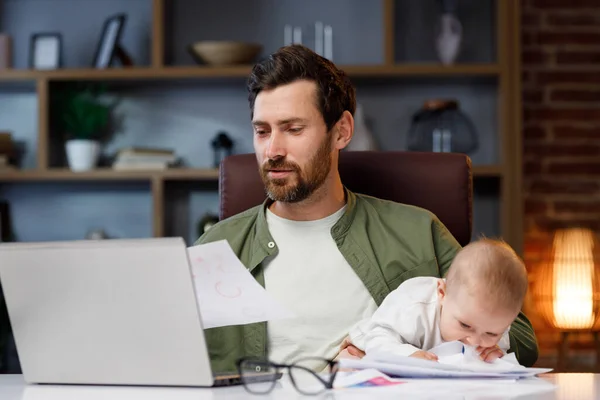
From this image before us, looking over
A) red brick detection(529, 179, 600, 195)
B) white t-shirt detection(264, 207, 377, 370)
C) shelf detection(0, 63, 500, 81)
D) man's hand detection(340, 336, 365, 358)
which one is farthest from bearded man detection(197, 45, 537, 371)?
red brick detection(529, 179, 600, 195)

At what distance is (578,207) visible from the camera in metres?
3.48

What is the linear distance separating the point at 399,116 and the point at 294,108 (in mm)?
1651

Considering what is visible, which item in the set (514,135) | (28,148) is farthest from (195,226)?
(514,135)

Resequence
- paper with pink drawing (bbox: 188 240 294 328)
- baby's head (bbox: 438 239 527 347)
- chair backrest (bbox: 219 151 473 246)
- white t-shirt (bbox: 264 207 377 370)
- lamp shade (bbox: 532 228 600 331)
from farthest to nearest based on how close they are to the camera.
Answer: lamp shade (bbox: 532 228 600 331), chair backrest (bbox: 219 151 473 246), white t-shirt (bbox: 264 207 377 370), baby's head (bbox: 438 239 527 347), paper with pink drawing (bbox: 188 240 294 328)

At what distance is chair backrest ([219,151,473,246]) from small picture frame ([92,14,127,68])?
1.52m

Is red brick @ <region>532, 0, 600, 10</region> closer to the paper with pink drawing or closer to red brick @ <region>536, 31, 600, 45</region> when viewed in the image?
red brick @ <region>536, 31, 600, 45</region>

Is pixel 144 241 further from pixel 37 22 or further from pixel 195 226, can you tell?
pixel 37 22

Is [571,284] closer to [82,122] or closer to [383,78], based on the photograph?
[383,78]

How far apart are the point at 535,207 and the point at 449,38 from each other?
2.47 ft

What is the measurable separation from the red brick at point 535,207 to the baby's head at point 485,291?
2.15m

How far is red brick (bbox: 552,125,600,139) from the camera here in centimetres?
350

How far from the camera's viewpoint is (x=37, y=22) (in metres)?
3.61

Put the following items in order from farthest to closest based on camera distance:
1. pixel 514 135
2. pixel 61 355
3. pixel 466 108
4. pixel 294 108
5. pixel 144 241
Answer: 1. pixel 466 108
2. pixel 514 135
3. pixel 294 108
4. pixel 61 355
5. pixel 144 241

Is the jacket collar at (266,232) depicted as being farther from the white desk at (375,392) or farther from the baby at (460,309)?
the white desk at (375,392)
